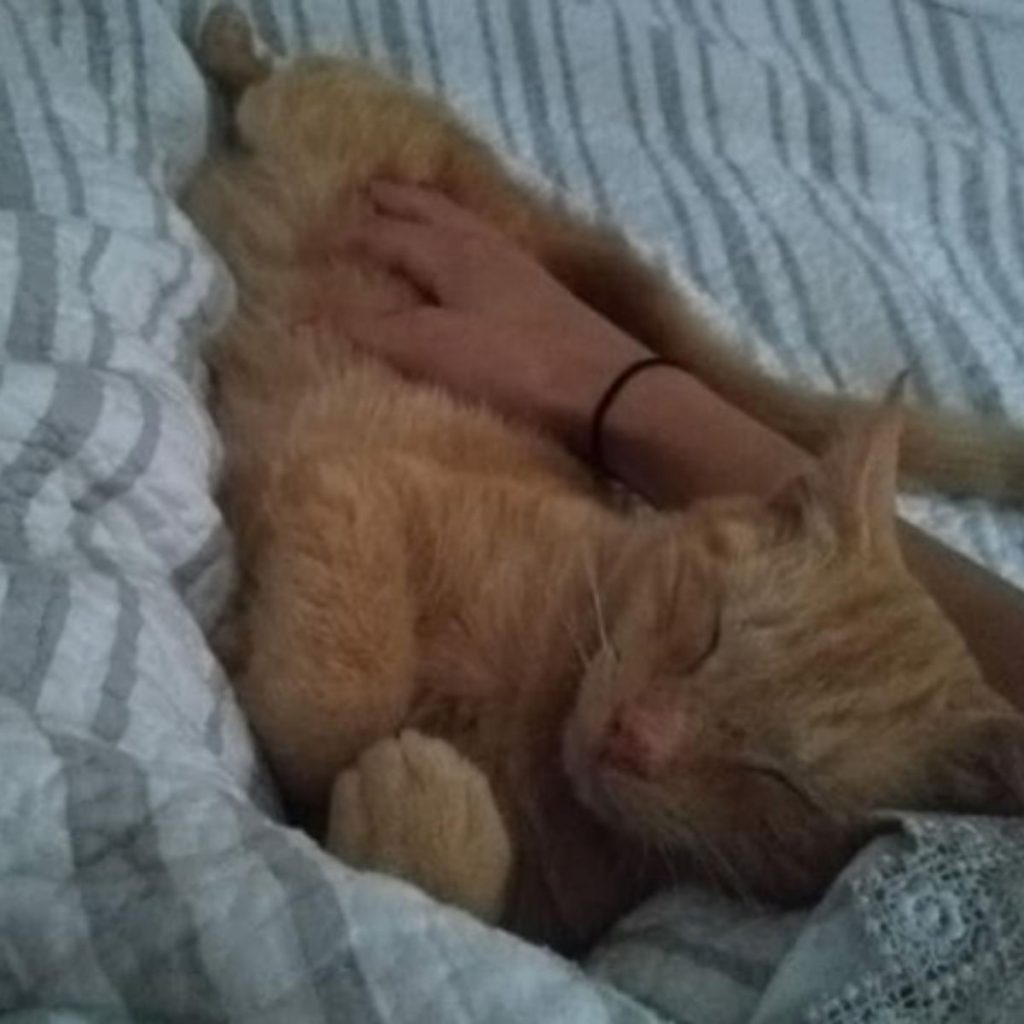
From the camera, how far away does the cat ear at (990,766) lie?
1.10 metres

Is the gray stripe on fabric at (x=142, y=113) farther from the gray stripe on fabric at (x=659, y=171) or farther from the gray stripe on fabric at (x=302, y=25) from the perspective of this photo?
the gray stripe on fabric at (x=659, y=171)

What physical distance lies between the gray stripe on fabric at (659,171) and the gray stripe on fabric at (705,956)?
0.78 metres

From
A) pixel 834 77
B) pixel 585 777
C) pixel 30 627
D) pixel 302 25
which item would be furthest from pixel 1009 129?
pixel 30 627

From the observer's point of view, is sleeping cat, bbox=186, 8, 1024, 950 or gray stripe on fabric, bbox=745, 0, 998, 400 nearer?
sleeping cat, bbox=186, 8, 1024, 950

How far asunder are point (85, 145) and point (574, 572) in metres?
0.42

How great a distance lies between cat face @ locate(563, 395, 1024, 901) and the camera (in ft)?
3.74

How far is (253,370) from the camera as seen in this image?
1.45m

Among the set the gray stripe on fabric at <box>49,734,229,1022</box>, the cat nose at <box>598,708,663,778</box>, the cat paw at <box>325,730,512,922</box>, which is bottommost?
the cat paw at <box>325,730,512,922</box>

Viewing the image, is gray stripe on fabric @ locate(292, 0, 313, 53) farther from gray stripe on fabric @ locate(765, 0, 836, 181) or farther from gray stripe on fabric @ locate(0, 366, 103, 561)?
gray stripe on fabric @ locate(0, 366, 103, 561)

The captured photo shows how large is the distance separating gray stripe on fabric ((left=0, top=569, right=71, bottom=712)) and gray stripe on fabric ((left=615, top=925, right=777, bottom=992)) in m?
0.32

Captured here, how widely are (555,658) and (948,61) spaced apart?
1068 millimetres

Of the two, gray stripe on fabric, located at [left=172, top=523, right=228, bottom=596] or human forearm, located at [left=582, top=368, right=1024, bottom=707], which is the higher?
human forearm, located at [left=582, top=368, right=1024, bottom=707]

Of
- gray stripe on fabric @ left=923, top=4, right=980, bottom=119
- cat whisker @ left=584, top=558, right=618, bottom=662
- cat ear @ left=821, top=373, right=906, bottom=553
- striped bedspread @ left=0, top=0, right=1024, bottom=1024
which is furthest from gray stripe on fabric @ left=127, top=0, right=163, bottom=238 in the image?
gray stripe on fabric @ left=923, top=4, right=980, bottom=119

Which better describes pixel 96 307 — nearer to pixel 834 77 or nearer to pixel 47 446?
pixel 47 446
